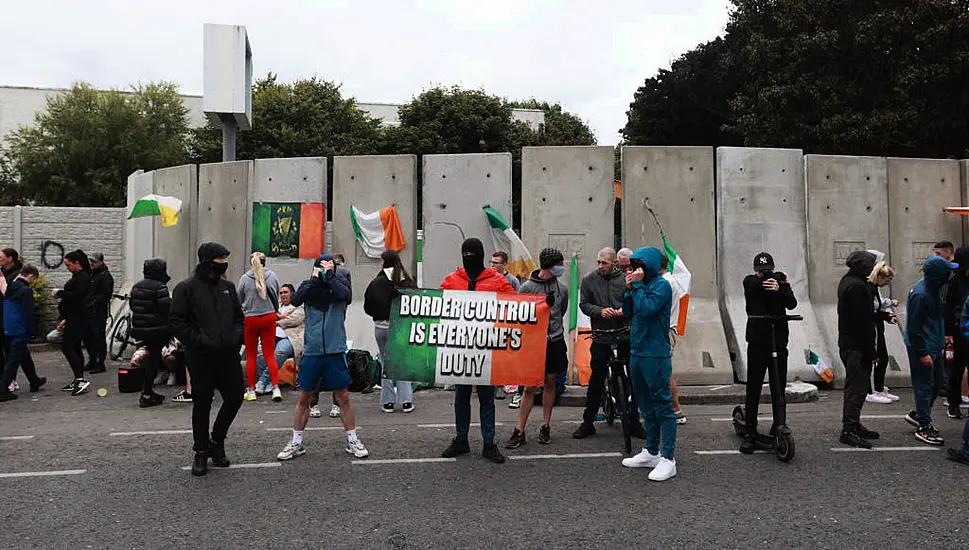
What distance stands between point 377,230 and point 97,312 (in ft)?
16.7

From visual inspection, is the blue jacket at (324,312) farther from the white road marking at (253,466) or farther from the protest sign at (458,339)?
the white road marking at (253,466)

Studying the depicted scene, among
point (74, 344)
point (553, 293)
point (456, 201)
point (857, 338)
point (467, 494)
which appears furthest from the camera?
point (456, 201)

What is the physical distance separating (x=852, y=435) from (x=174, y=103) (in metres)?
43.2

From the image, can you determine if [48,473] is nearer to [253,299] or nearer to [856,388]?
[253,299]

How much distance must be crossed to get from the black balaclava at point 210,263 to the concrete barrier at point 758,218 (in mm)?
8182

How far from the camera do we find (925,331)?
726cm

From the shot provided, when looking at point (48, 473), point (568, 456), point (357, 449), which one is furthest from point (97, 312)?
point (568, 456)

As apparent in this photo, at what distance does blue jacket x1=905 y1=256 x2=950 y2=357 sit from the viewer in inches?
282

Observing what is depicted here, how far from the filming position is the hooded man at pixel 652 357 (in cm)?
600

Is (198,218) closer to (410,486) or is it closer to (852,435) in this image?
(410,486)

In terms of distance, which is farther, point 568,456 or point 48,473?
point 568,456

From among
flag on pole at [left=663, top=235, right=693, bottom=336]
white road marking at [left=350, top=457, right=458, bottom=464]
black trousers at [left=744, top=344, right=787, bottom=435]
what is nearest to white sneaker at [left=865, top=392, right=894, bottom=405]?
flag on pole at [left=663, top=235, right=693, bottom=336]

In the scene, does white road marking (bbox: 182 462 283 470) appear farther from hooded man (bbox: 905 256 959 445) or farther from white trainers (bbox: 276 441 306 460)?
hooded man (bbox: 905 256 959 445)

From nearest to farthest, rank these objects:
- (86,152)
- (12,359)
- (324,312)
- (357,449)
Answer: (357,449), (324,312), (12,359), (86,152)
